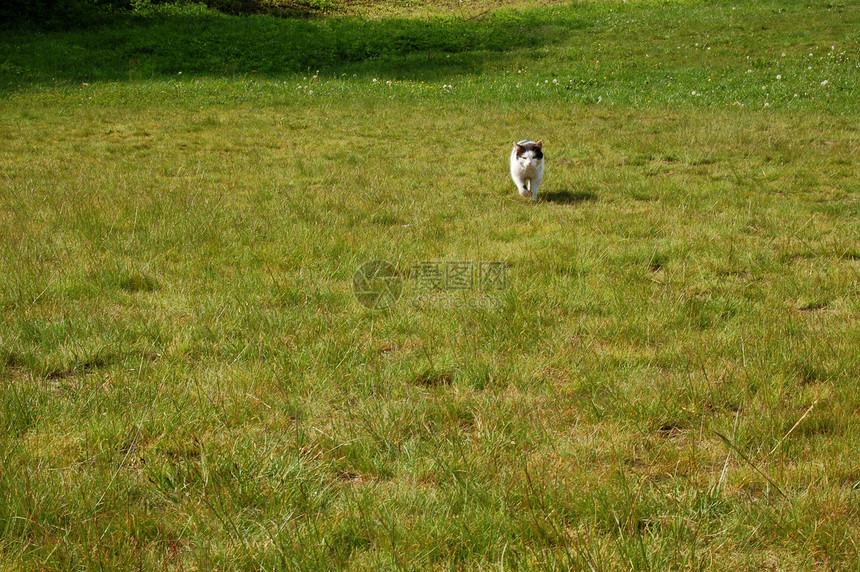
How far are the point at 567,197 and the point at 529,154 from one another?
1.18 metres

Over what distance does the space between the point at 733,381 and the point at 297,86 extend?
1867 cm

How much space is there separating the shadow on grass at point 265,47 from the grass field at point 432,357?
10891 millimetres

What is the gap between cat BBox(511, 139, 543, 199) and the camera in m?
8.34

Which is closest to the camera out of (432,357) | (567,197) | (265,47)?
(432,357)

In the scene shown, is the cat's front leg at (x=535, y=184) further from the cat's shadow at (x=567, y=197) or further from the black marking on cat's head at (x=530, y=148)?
the black marking on cat's head at (x=530, y=148)

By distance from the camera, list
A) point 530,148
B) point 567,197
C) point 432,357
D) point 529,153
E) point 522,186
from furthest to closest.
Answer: point 567,197 → point 522,186 → point 530,148 → point 529,153 → point 432,357

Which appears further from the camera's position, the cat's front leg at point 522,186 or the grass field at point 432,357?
the cat's front leg at point 522,186

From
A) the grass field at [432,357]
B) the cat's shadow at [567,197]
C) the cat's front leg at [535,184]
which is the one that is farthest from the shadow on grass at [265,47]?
the cat's front leg at [535,184]

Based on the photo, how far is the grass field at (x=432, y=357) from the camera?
263 cm

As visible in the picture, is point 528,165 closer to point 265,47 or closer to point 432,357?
point 432,357

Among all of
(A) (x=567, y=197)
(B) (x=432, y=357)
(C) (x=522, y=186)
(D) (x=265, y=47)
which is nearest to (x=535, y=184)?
(C) (x=522, y=186)

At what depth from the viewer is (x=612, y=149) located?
12.2 m

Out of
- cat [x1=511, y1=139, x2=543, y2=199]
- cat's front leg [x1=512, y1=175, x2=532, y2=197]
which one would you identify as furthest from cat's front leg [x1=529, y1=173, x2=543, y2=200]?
cat's front leg [x1=512, y1=175, x2=532, y2=197]

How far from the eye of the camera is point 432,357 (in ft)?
14.2
